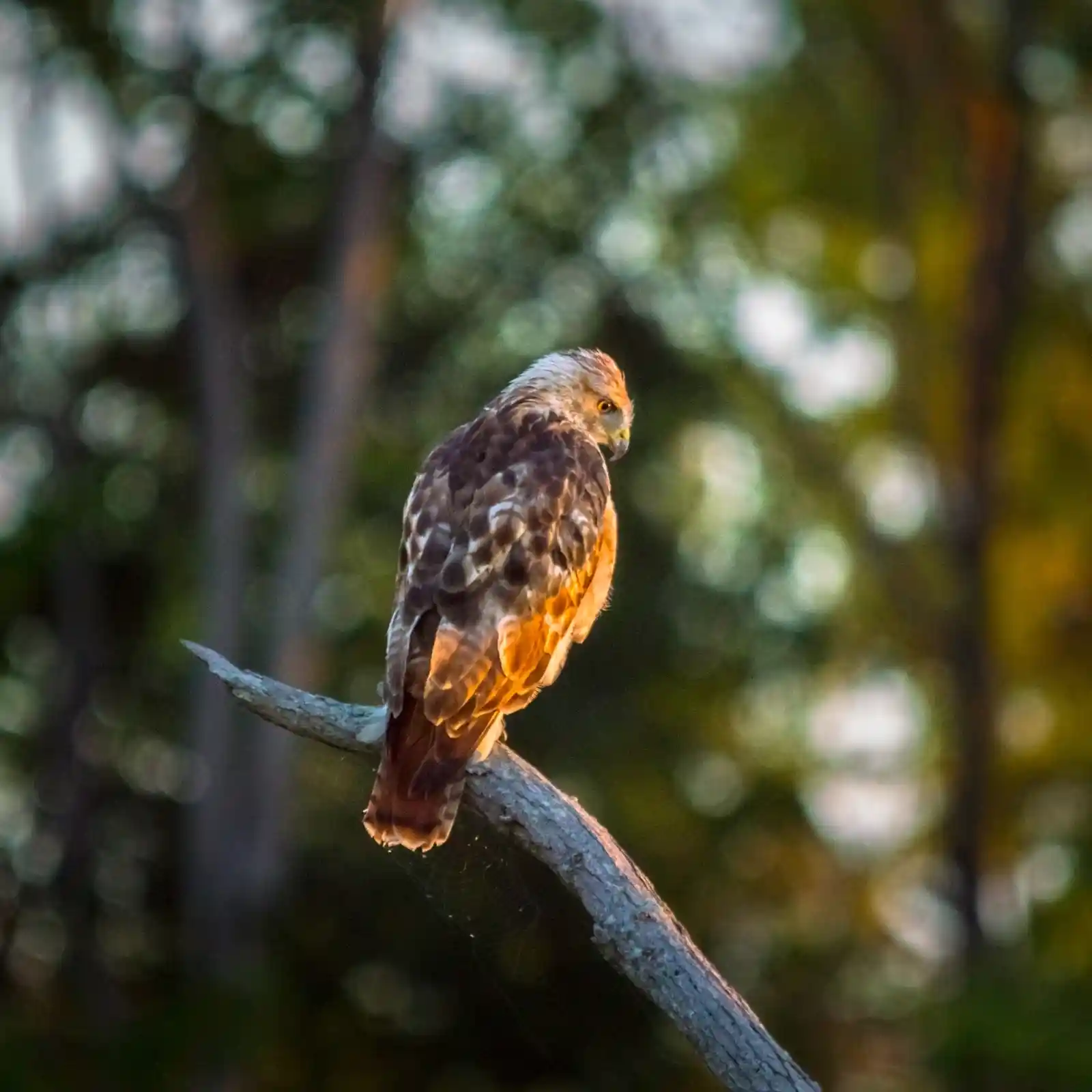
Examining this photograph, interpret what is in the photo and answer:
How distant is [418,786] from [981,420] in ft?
36.3

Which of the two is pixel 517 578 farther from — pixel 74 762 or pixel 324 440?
pixel 74 762

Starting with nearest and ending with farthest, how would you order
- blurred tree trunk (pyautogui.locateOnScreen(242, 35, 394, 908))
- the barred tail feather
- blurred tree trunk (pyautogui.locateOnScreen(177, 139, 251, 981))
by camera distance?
1. the barred tail feather
2. blurred tree trunk (pyautogui.locateOnScreen(242, 35, 394, 908))
3. blurred tree trunk (pyautogui.locateOnScreen(177, 139, 251, 981))

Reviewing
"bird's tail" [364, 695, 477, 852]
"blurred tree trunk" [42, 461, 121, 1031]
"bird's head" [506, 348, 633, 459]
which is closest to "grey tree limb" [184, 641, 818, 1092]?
"bird's tail" [364, 695, 477, 852]

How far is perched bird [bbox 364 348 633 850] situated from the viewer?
5.51 metres

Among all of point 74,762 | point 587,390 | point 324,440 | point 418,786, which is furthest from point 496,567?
point 74,762

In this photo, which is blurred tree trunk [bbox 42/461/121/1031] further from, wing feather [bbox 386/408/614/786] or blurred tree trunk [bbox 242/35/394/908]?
wing feather [bbox 386/408/614/786]

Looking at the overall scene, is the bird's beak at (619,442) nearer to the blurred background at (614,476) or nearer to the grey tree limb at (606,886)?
the grey tree limb at (606,886)

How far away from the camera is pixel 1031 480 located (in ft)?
58.7

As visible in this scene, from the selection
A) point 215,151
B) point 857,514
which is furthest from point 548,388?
point 857,514

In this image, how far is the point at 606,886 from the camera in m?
5.18

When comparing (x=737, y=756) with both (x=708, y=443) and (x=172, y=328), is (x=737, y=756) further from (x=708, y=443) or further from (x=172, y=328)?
(x=172, y=328)

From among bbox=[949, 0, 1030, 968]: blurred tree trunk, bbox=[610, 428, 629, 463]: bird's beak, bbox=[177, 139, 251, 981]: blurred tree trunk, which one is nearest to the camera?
bbox=[610, 428, 629, 463]: bird's beak

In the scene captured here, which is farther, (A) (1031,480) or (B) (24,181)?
(A) (1031,480)

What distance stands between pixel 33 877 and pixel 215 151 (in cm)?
555
